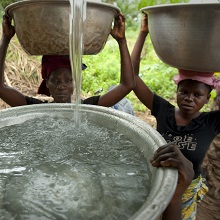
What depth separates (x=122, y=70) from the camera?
200 cm

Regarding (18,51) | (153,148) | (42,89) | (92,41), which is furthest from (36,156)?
(18,51)

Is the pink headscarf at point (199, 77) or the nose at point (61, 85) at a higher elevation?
the pink headscarf at point (199, 77)

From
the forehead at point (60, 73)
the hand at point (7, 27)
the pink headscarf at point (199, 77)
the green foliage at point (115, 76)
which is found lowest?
the green foliage at point (115, 76)

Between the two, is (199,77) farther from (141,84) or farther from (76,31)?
(76,31)

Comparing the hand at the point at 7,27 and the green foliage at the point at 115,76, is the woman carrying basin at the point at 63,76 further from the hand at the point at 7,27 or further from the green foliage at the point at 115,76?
the green foliage at the point at 115,76

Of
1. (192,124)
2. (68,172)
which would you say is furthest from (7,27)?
(192,124)

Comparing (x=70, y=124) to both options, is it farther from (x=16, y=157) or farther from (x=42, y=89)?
(x=42, y=89)

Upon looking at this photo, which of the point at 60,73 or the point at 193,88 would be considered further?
the point at 60,73

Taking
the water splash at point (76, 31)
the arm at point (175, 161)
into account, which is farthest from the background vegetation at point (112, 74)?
the arm at point (175, 161)

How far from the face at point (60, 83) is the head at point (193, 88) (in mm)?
818

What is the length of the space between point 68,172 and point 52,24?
74cm

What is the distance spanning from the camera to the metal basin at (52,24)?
1.30 metres

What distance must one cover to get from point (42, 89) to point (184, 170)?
5.76ft

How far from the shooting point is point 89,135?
1.54m
